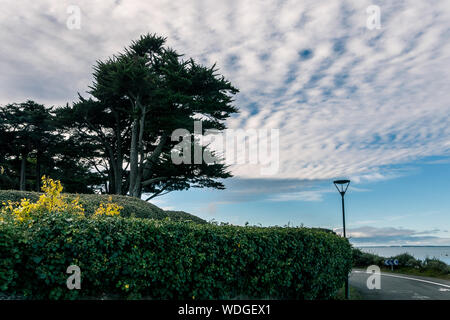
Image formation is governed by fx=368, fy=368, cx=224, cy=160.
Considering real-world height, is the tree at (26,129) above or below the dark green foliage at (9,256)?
above

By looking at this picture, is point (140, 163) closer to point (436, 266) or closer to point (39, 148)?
point (39, 148)

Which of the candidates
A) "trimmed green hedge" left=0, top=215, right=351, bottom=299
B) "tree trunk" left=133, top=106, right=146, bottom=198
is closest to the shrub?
"trimmed green hedge" left=0, top=215, right=351, bottom=299

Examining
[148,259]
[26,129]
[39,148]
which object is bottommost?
[148,259]

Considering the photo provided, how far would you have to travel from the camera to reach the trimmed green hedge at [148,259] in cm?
549

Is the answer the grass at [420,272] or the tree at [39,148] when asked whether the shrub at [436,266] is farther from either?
the tree at [39,148]

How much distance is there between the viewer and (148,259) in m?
6.34

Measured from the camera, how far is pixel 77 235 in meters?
5.74

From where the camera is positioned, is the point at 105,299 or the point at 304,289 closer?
the point at 105,299

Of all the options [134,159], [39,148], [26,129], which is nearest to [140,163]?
[134,159]

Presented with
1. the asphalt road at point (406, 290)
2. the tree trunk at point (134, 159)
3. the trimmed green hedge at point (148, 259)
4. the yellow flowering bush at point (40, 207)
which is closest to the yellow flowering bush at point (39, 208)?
the yellow flowering bush at point (40, 207)

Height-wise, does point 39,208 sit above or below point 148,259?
above
